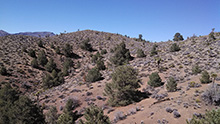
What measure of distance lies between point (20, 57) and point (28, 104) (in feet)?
152

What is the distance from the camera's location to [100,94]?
25453 millimetres

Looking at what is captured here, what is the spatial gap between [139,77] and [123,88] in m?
12.0

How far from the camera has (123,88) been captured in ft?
63.9

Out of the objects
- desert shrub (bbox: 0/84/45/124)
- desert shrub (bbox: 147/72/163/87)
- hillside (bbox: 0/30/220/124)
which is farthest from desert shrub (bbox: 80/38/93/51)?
desert shrub (bbox: 0/84/45/124)

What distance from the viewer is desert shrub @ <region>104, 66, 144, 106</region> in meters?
19.4

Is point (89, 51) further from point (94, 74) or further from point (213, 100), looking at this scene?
point (213, 100)

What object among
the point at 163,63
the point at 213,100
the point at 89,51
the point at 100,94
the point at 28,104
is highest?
the point at 89,51

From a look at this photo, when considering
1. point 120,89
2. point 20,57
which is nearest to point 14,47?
point 20,57

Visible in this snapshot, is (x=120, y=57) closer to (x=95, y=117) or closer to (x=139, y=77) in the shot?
(x=139, y=77)

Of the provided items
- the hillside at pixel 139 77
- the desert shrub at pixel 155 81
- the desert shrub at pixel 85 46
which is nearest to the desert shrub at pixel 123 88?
the hillside at pixel 139 77

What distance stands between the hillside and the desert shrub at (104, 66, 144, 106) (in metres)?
1.12

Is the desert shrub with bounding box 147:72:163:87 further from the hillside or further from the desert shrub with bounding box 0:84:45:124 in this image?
the desert shrub with bounding box 0:84:45:124

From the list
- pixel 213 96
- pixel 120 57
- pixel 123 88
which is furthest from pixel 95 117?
pixel 120 57

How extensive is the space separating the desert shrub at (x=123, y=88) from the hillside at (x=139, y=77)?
1.12 meters
